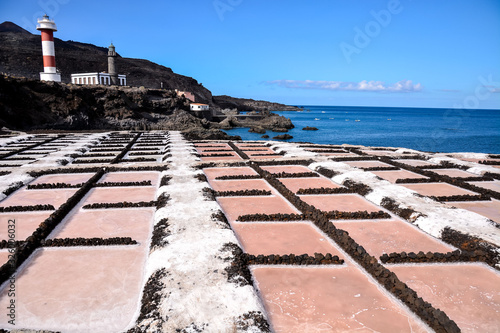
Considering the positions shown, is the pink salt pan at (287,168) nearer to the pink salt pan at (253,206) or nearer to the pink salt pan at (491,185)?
the pink salt pan at (253,206)

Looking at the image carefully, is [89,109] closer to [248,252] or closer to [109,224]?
[109,224]

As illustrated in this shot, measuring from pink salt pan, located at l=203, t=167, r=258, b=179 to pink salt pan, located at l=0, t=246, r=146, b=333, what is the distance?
785 centimetres

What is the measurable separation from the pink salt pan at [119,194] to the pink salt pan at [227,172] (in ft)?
10.7

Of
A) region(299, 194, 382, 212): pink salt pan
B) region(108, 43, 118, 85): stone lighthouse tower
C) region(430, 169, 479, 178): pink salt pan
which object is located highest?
region(108, 43, 118, 85): stone lighthouse tower

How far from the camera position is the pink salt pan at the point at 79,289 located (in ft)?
17.6

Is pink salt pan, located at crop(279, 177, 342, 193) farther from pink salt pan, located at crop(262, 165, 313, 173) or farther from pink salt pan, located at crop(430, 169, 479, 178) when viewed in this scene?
pink salt pan, located at crop(430, 169, 479, 178)

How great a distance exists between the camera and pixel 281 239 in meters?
8.63

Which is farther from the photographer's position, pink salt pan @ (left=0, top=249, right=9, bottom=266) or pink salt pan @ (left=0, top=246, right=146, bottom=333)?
pink salt pan @ (left=0, top=249, right=9, bottom=266)

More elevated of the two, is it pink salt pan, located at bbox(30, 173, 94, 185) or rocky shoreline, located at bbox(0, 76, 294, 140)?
rocky shoreline, located at bbox(0, 76, 294, 140)

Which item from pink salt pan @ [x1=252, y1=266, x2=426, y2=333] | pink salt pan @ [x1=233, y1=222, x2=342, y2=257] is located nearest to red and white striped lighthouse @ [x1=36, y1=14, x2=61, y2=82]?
pink salt pan @ [x1=233, y1=222, x2=342, y2=257]

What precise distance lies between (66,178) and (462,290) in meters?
15.2

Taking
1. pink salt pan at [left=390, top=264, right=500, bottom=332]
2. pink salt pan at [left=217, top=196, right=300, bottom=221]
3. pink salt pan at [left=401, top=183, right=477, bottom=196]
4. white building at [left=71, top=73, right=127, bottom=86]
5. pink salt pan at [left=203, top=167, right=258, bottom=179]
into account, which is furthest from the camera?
white building at [left=71, top=73, right=127, bottom=86]

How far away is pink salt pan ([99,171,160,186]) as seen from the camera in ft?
47.1

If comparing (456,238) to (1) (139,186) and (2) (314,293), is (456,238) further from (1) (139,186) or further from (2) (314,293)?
(1) (139,186)
